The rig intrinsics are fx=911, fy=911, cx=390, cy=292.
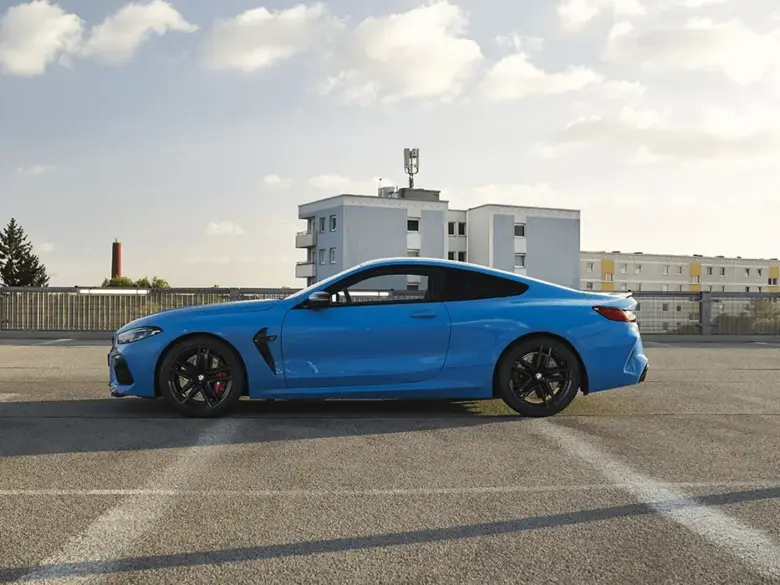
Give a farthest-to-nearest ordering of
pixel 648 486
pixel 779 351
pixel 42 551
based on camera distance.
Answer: pixel 779 351, pixel 648 486, pixel 42 551

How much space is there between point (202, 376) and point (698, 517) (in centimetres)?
465

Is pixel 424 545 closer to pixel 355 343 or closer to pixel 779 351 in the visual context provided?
pixel 355 343

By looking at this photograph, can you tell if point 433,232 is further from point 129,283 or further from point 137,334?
point 137,334

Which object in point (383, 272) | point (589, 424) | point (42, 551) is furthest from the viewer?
point (383, 272)

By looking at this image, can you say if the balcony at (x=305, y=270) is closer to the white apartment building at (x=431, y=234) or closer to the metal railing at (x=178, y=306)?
the white apartment building at (x=431, y=234)

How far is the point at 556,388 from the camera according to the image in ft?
26.1

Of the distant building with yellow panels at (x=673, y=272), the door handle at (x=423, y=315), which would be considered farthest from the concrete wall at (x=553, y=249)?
the door handle at (x=423, y=315)

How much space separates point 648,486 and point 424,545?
179cm

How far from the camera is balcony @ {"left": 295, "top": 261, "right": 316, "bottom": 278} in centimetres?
8294

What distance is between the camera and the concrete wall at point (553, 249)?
86.9 meters

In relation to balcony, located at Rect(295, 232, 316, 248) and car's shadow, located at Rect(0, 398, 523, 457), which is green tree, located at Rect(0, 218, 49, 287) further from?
car's shadow, located at Rect(0, 398, 523, 457)

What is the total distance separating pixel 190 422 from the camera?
7633mm

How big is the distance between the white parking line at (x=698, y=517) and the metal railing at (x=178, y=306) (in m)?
17.2

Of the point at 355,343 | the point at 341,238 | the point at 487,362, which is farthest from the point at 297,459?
the point at 341,238
